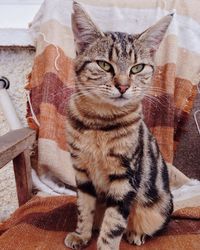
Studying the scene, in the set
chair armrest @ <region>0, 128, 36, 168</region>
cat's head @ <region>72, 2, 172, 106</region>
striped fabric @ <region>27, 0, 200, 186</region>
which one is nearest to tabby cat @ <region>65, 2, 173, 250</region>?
cat's head @ <region>72, 2, 172, 106</region>

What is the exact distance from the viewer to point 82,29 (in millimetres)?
1055

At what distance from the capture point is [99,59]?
101 centimetres

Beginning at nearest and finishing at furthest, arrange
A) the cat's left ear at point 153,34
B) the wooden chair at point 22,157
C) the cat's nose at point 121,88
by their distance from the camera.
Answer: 1. the cat's nose at point 121,88
2. the cat's left ear at point 153,34
3. the wooden chair at point 22,157

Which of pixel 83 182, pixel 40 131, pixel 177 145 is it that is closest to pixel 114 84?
pixel 83 182

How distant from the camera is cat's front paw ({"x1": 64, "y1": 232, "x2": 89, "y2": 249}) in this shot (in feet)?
3.42

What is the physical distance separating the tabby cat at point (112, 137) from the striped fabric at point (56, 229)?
4 centimetres

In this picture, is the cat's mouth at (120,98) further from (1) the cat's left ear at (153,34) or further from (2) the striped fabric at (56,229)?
(2) the striped fabric at (56,229)

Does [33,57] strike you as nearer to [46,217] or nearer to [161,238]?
[46,217]

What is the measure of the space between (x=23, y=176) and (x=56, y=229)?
30 centimetres

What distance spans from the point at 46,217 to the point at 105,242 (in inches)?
11.0

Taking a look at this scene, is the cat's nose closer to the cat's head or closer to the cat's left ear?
the cat's head

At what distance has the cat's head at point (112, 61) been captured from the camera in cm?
98

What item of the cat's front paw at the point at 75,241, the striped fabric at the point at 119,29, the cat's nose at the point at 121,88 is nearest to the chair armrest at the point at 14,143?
the striped fabric at the point at 119,29

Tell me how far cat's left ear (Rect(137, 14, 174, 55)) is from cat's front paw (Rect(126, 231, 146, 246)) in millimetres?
504
